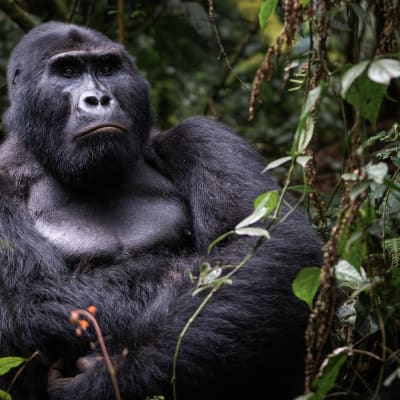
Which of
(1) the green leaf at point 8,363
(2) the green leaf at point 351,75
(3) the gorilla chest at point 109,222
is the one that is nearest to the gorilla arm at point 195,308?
(3) the gorilla chest at point 109,222

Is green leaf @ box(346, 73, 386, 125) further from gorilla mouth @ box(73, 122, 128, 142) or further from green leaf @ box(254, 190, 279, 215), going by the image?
gorilla mouth @ box(73, 122, 128, 142)

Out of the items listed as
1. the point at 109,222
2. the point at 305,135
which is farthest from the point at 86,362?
the point at 305,135

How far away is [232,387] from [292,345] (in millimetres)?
298

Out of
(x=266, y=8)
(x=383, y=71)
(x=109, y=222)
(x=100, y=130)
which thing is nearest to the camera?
(x=383, y=71)

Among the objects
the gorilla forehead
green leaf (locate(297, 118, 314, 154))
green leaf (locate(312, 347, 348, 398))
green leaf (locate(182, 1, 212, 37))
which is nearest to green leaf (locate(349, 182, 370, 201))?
green leaf (locate(297, 118, 314, 154))

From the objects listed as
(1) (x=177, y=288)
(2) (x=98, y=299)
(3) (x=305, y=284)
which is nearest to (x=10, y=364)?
(2) (x=98, y=299)

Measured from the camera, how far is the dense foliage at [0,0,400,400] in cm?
218

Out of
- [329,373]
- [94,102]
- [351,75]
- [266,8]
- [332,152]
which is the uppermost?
[266,8]

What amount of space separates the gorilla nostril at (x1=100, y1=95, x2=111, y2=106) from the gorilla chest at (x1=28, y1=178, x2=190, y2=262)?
47 cm

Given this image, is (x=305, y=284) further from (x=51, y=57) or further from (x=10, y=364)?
(x=51, y=57)

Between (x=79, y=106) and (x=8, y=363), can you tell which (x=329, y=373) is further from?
(x=79, y=106)

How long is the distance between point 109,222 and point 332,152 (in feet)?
11.1

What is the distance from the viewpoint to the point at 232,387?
2.83 metres

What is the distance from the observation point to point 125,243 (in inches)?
132
